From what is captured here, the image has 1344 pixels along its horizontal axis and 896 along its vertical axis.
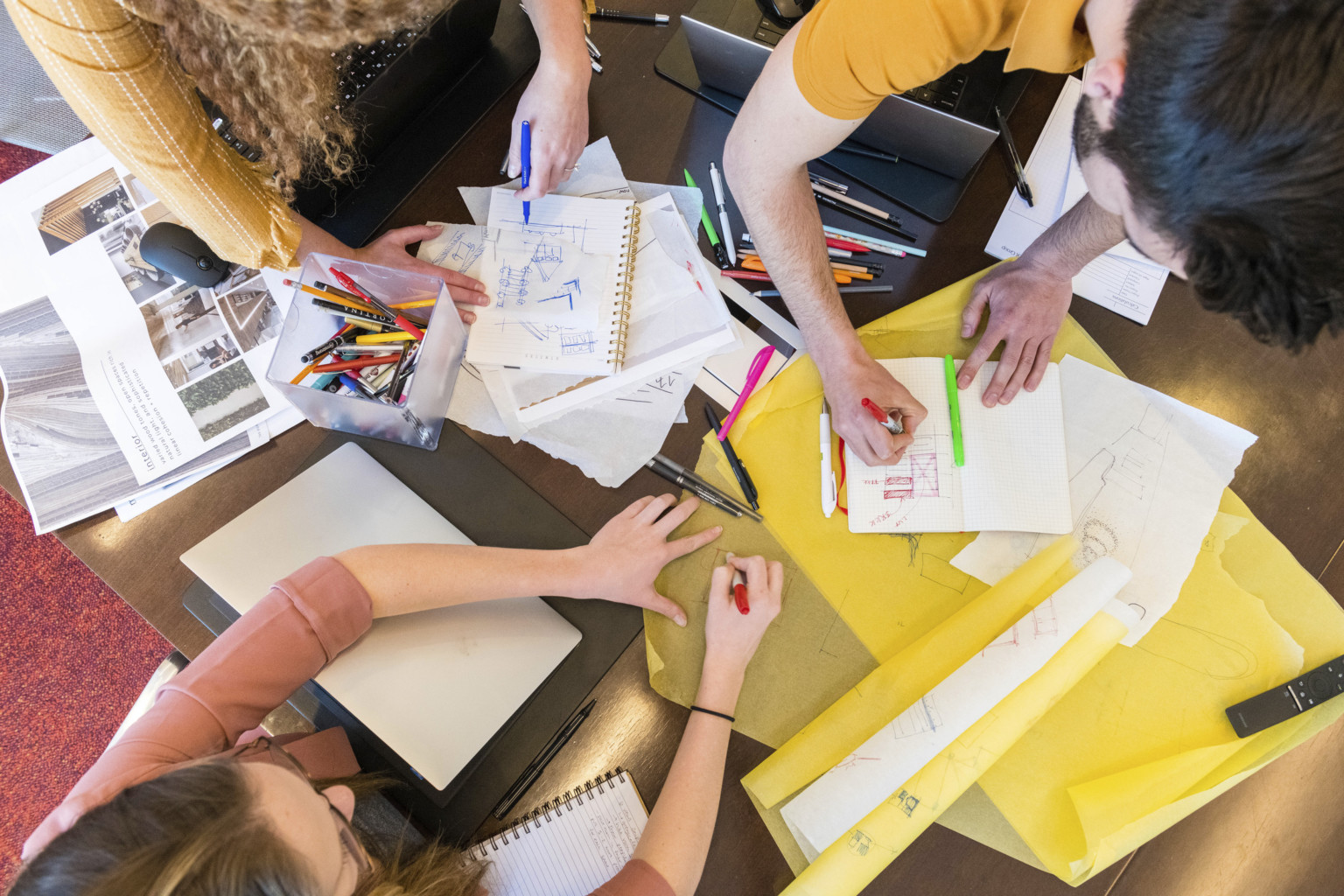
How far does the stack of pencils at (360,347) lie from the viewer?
0.81 metres

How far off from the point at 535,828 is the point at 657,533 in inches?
13.3

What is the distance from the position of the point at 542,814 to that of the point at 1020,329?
2.56ft

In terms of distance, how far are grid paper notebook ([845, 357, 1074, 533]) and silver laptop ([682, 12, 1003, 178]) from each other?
0.85 feet

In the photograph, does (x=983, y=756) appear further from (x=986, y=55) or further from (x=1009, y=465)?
(x=986, y=55)

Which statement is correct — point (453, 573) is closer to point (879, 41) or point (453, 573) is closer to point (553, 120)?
point (553, 120)

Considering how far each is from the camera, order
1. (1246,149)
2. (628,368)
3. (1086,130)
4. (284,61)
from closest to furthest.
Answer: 1. (1246,149)
2. (1086,130)
3. (284,61)
4. (628,368)

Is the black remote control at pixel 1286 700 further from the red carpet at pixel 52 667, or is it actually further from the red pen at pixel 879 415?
the red carpet at pixel 52 667

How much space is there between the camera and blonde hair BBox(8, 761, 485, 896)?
52 centimetres

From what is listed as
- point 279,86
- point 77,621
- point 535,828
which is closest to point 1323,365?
point 535,828

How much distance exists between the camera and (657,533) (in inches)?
32.6

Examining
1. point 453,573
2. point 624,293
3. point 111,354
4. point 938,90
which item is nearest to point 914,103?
point 938,90

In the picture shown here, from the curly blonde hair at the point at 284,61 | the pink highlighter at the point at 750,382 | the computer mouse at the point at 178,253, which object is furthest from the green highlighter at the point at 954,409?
the computer mouse at the point at 178,253

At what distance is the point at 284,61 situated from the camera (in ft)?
2.26

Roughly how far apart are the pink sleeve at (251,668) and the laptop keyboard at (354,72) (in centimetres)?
49
